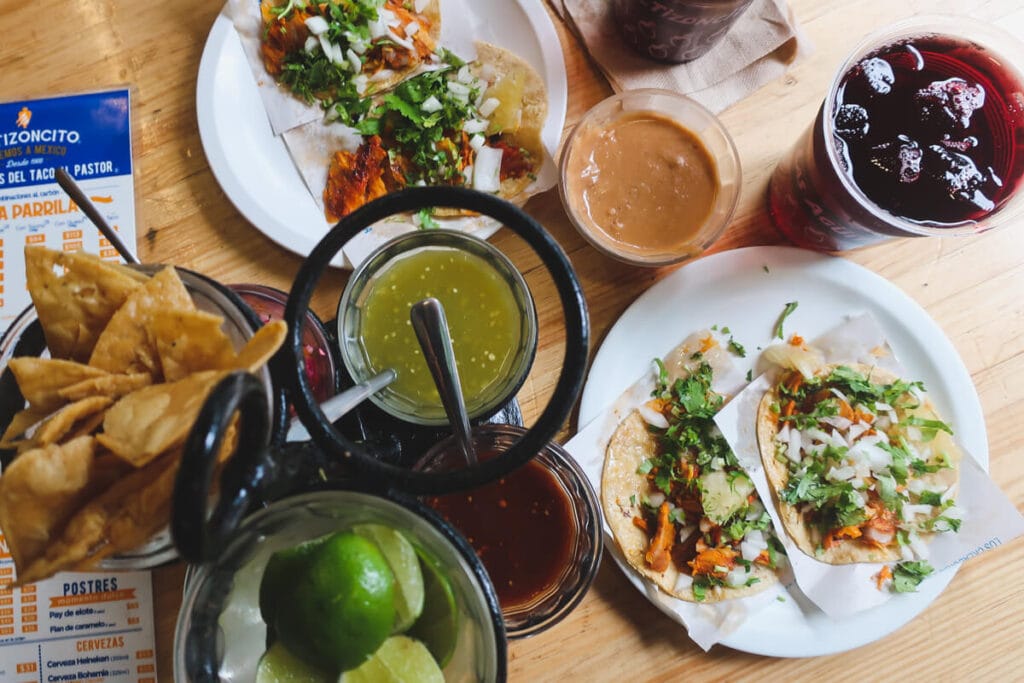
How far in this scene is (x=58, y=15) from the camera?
3.89 feet

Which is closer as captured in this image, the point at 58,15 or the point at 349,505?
the point at 349,505

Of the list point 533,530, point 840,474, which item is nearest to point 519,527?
point 533,530

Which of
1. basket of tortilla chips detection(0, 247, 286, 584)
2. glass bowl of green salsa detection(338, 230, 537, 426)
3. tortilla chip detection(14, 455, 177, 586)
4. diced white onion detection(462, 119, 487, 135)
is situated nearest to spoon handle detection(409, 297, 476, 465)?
glass bowl of green salsa detection(338, 230, 537, 426)

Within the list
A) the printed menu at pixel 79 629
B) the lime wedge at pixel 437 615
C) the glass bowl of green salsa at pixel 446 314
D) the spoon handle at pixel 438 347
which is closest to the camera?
the lime wedge at pixel 437 615

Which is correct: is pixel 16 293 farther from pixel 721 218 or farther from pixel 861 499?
pixel 861 499

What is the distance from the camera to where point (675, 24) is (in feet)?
3.50

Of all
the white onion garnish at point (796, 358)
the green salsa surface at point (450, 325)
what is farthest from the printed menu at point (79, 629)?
the white onion garnish at point (796, 358)

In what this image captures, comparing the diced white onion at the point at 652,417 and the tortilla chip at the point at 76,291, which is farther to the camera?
the diced white onion at the point at 652,417

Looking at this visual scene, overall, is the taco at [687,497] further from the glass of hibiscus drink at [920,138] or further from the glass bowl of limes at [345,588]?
the glass bowl of limes at [345,588]

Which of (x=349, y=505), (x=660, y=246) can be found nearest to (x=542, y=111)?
(x=660, y=246)

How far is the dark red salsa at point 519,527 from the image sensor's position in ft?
3.36

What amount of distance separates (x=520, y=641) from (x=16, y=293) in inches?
36.2

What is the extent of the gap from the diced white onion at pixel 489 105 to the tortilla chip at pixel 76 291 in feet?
2.05

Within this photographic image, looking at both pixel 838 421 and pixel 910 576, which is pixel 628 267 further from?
pixel 910 576
